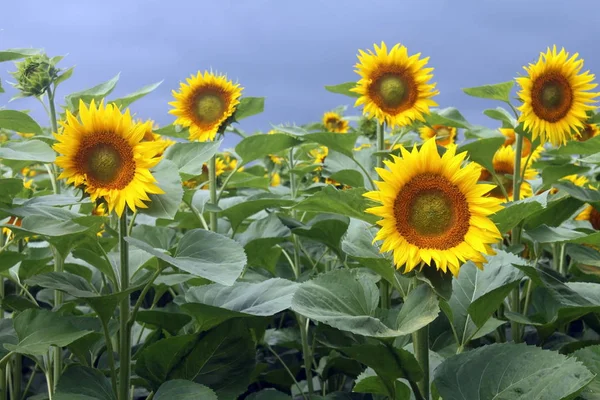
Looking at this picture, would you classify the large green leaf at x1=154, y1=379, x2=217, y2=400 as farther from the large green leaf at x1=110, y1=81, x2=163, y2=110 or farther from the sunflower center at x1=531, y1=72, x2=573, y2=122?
the sunflower center at x1=531, y1=72, x2=573, y2=122

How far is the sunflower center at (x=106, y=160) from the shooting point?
1.78m

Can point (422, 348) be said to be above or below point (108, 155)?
below

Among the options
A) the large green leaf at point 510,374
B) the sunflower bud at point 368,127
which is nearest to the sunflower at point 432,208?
the large green leaf at point 510,374

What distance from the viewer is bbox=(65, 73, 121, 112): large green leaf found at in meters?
2.43

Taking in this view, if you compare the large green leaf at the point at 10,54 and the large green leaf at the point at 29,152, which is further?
the large green leaf at the point at 10,54

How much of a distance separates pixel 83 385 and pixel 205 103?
1259 mm

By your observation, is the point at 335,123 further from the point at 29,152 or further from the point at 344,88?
the point at 29,152

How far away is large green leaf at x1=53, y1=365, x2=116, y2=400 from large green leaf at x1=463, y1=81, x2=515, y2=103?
5.42 ft

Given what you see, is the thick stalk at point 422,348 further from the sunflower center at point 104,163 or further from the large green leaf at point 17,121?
the large green leaf at point 17,121

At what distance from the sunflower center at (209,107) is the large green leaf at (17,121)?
69 cm

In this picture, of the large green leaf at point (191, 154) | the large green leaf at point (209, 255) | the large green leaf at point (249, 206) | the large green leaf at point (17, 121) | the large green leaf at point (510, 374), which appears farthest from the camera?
the large green leaf at point (249, 206)

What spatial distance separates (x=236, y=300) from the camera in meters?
1.92

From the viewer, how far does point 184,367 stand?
2.00 meters

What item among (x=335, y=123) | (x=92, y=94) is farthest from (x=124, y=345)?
(x=335, y=123)
